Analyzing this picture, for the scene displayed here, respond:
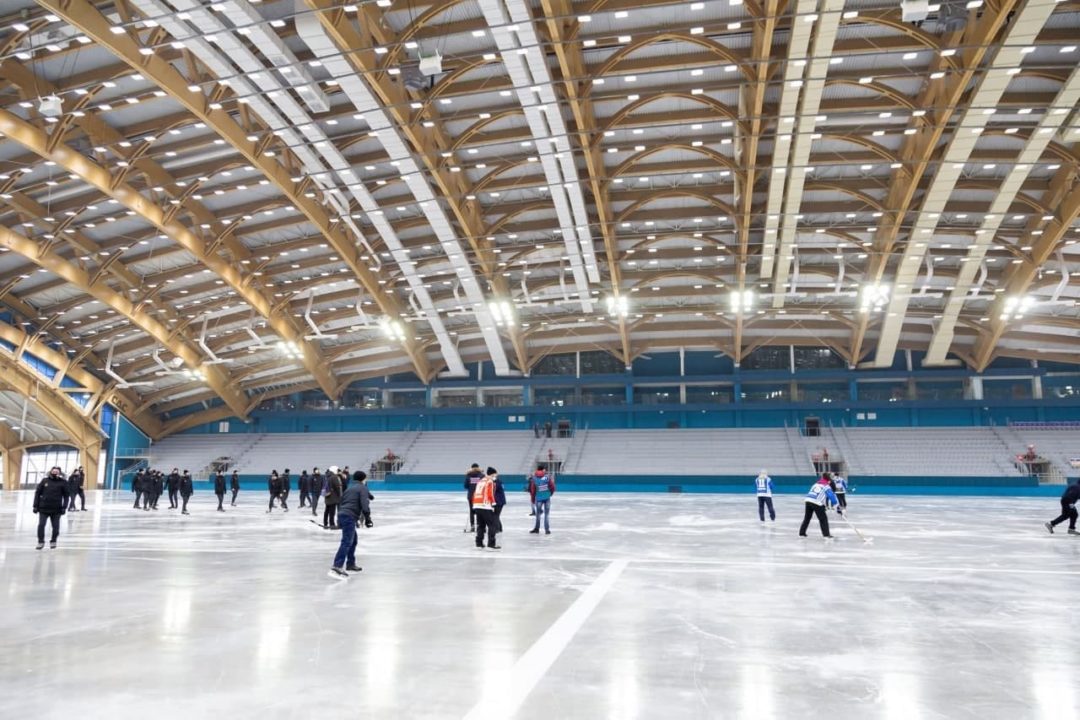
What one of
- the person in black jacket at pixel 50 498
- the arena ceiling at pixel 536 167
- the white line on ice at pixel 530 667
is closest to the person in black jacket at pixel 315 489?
the person in black jacket at pixel 50 498

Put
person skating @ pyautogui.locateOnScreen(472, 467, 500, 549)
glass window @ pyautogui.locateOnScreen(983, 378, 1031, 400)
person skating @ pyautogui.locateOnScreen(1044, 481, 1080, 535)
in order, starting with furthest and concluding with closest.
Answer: glass window @ pyautogui.locateOnScreen(983, 378, 1031, 400) → person skating @ pyautogui.locateOnScreen(1044, 481, 1080, 535) → person skating @ pyautogui.locateOnScreen(472, 467, 500, 549)

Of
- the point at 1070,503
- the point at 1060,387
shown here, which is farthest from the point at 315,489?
the point at 1060,387

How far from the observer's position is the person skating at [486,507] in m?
13.6

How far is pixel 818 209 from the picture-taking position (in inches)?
1350

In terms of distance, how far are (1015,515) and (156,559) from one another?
89.4 ft

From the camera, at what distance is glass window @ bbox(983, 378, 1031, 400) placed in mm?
49344

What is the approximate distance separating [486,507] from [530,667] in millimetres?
8059

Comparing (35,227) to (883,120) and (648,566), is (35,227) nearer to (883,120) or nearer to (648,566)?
(648,566)

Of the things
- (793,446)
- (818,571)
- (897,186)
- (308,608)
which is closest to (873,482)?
(793,446)

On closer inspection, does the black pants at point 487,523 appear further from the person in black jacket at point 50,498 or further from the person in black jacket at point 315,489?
the person in black jacket at point 315,489

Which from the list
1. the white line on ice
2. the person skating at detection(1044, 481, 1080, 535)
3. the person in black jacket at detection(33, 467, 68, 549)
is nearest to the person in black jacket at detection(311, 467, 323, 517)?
the person in black jacket at detection(33, 467, 68, 549)

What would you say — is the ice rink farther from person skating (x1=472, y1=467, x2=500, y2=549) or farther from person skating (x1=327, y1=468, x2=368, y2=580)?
person skating (x1=472, y1=467, x2=500, y2=549)

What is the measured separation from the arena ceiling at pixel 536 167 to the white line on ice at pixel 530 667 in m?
18.7

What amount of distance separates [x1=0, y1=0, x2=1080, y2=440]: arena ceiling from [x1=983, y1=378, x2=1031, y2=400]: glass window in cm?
333
